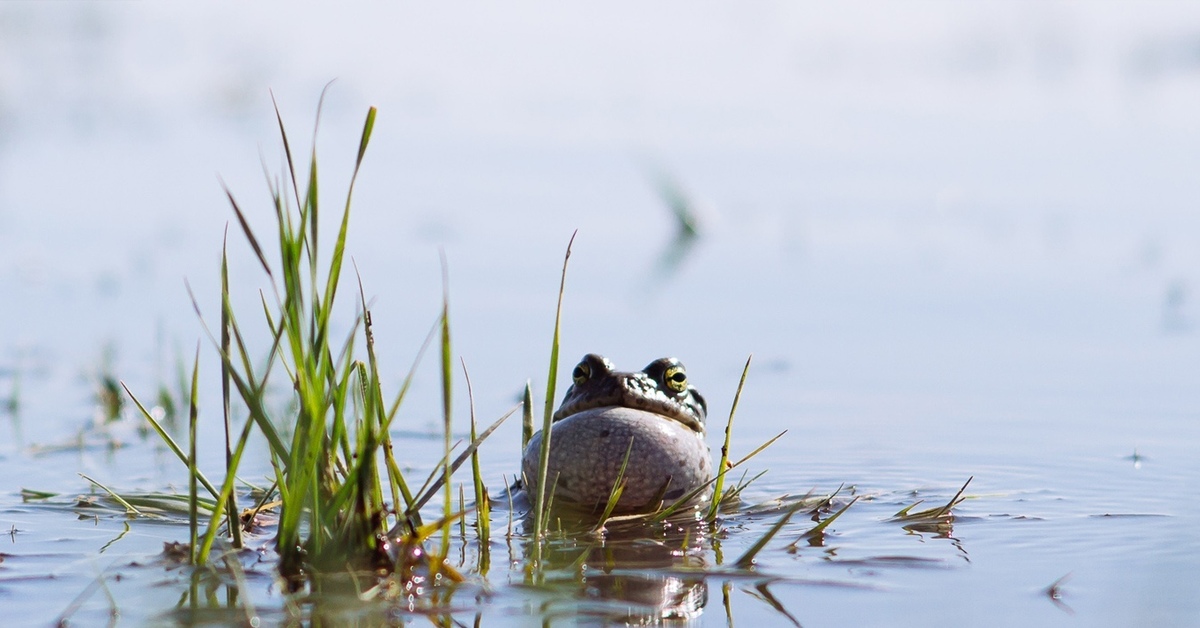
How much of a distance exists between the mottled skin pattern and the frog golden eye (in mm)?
141

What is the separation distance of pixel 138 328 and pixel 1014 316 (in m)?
5.31

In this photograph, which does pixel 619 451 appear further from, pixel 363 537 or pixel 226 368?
Answer: pixel 226 368

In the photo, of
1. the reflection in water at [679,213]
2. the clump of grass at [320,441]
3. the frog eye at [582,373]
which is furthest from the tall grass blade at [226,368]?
the reflection in water at [679,213]

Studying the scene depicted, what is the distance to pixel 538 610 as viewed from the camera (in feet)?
10.7

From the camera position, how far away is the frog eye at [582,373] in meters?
4.72

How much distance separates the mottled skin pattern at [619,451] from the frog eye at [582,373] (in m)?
0.07

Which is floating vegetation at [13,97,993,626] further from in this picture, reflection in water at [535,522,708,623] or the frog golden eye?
the frog golden eye

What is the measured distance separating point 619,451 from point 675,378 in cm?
57

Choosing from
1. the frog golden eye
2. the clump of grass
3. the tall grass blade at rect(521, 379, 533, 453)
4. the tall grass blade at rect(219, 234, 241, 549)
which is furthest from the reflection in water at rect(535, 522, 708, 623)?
the tall grass blade at rect(219, 234, 241, 549)

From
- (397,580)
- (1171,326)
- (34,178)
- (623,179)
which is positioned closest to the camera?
(397,580)

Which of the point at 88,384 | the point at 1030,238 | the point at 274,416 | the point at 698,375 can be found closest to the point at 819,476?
the point at 698,375

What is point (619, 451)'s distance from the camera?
4.35 metres

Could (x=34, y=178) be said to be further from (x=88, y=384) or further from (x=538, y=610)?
(x=538, y=610)

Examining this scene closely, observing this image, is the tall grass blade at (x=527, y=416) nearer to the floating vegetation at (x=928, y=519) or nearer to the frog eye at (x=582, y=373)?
the frog eye at (x=582, y=373)
